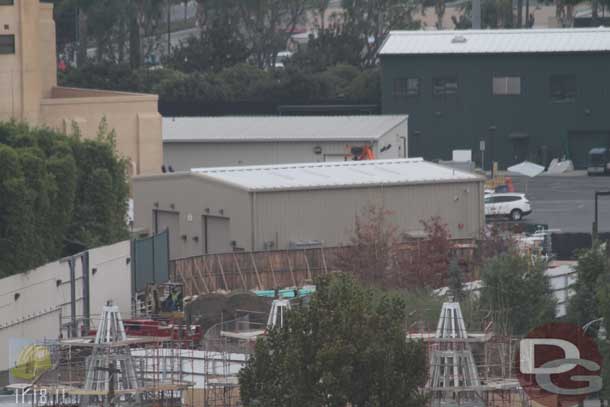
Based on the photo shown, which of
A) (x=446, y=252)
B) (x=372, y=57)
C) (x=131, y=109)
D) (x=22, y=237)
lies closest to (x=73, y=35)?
(x=372, y=57)

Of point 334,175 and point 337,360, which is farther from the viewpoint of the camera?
point 334,175

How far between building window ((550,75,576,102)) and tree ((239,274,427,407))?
64.1m

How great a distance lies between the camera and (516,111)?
92.4 metres

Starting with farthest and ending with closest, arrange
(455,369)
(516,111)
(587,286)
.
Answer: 1. (516,111)
2. (587,286)
3. (455,369)

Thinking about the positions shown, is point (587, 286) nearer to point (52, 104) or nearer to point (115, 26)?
point (52, 104)

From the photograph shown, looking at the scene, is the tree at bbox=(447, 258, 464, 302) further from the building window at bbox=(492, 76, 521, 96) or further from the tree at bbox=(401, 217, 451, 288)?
the building window at bbox=(492, 76, 521, 96)

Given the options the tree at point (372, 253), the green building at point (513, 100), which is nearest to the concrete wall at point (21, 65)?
the tree at point (372, 253)

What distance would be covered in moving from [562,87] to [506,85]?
111 inches

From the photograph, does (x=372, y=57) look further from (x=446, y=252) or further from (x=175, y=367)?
(x=175, y=367)

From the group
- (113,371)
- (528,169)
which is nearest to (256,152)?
(528,169)

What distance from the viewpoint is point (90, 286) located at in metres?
45.2

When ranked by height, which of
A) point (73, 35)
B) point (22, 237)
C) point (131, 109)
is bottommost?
point (22, 237)

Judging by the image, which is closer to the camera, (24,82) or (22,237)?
(22,237)

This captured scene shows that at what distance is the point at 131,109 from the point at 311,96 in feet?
112
